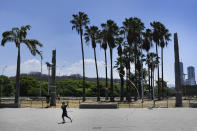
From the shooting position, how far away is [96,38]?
56469mm

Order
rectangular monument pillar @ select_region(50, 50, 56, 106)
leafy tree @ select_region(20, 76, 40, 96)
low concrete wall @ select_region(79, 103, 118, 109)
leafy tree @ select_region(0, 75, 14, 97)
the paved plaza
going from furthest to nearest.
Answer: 1. leafy tree @ select_region(0, 75, 14, 97)
2. leafy tree @ select_region(20, 76, 40, 96)
3. rectangular monument pillar @ select_region(50, 50, 56, 106)
4. low concrete wall @ select_region(79, 103, 118, 109)
5. the paved plaza

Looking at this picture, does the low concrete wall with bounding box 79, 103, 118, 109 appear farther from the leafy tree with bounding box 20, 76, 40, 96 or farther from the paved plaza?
the leafy tree with bounding box 20, 76, 40, 96

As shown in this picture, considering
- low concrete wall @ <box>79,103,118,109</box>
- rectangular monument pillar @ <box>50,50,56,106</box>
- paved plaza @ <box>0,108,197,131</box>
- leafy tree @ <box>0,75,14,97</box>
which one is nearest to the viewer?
paved plaza @ <box>0,108,197,131</box>

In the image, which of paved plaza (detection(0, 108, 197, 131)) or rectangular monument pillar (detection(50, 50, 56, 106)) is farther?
rectangular monument pillar (detection(50, 50, 56, 106))

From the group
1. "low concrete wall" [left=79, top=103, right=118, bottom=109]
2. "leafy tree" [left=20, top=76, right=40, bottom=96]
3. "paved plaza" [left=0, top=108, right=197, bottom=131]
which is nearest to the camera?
"paved plaza" [left=0, top=108, right=197, bottom=131]

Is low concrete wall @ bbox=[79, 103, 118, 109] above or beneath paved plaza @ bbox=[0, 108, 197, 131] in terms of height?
beneath

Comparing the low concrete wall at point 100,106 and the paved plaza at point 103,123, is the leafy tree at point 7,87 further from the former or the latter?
the paved plaza at point 103,123

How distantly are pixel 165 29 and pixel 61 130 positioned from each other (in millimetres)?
53906

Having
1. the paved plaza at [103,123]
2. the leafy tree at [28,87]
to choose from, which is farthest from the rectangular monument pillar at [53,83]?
the leafy tree at [28,87]

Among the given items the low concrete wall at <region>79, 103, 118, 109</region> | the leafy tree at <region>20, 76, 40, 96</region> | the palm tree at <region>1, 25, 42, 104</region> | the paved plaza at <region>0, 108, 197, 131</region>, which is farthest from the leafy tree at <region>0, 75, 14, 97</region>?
the paved plaza at <region>0, 108, 197, 131</region>

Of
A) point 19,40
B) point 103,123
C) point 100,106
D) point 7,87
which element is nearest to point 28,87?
point 7,87

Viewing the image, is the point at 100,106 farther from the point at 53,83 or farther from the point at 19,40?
the point at 19,40

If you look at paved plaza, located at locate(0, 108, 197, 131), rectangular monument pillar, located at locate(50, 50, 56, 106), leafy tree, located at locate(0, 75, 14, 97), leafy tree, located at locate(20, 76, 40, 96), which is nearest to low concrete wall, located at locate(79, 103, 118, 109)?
rectangular monument pillar, located at locate(50, 50, 56, 106)

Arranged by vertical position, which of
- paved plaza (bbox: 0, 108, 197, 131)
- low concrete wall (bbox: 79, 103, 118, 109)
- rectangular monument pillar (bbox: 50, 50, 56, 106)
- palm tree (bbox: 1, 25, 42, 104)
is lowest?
low concrete wall (bbox: 79, 103, 118, 109)
